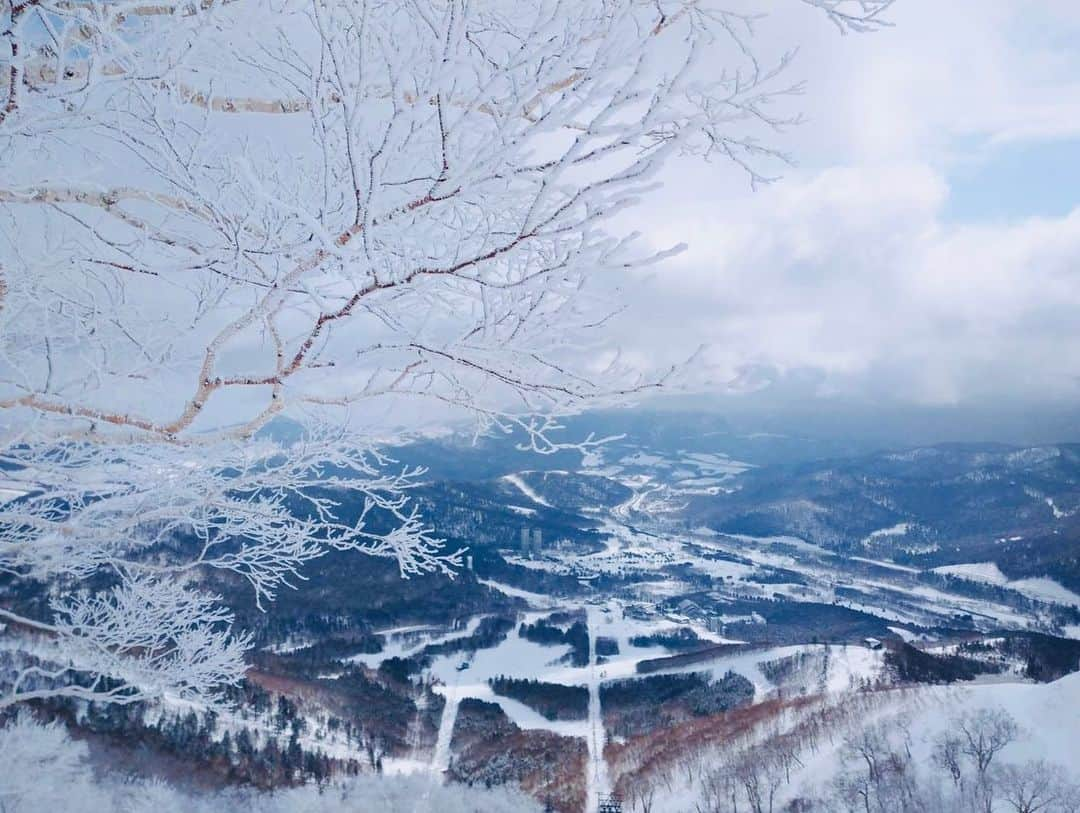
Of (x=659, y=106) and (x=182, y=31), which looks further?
(x=182, y=31)

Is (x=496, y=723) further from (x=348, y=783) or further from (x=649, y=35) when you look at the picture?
(x=649, y=35)

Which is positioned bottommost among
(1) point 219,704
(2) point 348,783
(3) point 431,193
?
(2) point 348,783

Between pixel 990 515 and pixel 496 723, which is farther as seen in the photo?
pixel 990 515

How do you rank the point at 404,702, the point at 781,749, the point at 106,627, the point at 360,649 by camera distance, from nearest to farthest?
the point at 106,627 < the point at 781,749 < the point at 404,702 < the point at 360,649

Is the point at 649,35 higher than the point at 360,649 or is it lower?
higher

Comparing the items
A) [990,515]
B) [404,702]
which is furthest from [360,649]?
[990,515]

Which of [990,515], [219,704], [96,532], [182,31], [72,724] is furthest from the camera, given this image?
[990,515]

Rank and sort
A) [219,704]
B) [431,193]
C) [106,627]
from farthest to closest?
[219,704] → [106,627] → [431,193]

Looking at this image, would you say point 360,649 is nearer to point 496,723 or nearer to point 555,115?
point 496,723

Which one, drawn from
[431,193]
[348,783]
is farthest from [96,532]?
[348,783]
